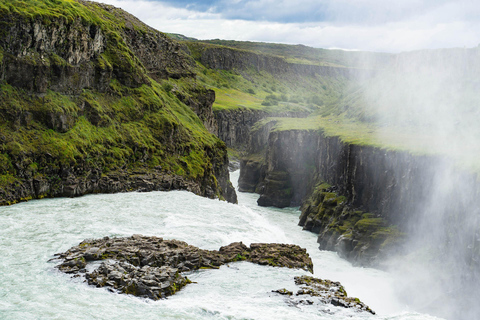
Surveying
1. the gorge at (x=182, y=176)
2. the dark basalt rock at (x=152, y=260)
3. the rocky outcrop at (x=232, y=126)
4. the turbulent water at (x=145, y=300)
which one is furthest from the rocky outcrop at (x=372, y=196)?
the rocky outcrop at (x=232, y=126)

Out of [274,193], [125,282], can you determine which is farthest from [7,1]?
[274,193]

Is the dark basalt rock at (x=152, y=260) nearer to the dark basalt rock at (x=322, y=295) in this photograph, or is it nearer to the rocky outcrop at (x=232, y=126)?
the dark basalt rock at (x=322, y=295)

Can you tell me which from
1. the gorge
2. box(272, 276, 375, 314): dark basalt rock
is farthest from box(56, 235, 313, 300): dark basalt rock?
box(272, 276, 375, 314): dark basalt rock

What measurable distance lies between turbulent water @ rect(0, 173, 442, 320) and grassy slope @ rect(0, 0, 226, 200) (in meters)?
5.85

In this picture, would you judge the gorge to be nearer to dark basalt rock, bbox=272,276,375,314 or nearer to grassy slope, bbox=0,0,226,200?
grassy slope, bbox=0,0,226,200

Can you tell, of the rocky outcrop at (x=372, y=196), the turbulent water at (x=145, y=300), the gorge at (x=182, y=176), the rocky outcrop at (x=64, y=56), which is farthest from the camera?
the rocky outcrop at (x=372, y=196)

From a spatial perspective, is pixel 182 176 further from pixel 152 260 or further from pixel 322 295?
pixel 322 295

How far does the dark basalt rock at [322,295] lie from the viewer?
94.7ft

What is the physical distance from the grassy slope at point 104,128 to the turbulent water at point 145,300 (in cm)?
585

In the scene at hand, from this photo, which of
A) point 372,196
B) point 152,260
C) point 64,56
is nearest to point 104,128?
point 64,56

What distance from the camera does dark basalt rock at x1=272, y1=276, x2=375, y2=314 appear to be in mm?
28875

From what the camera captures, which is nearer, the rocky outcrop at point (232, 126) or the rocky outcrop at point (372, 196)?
the rocky outcrop at point (372, 196)

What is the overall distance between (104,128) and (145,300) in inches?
1746

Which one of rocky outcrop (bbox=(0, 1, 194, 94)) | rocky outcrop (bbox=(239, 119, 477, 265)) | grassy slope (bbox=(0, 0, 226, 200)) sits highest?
rocky outcrop (bbox=(0, 1, 194, 94))
